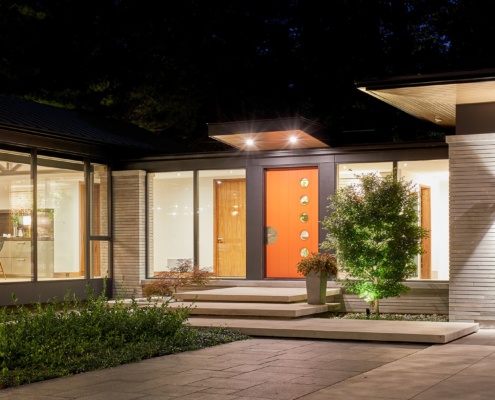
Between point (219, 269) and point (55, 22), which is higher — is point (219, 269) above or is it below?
below

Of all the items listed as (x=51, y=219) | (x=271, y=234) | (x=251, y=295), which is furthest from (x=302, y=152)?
(x=51, y=219)

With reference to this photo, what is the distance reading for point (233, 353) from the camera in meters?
10.1

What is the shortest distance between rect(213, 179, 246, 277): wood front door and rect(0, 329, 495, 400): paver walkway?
22.0 feet

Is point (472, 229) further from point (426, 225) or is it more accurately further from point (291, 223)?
point (291, 223)

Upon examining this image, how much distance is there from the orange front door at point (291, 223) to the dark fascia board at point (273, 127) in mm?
1544

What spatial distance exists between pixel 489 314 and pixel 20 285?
8498 mm

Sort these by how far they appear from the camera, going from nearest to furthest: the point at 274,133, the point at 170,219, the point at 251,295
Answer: the point at 251,295, the point at 274,133, the point at 170,219

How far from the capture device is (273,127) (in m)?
14.9

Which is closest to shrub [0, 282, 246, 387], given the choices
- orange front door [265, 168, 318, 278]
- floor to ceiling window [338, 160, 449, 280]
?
floor to ceiling window [338, 160, 449, 280]

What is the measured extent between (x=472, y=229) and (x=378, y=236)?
1604mm

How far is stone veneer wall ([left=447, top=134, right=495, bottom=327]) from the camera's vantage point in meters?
12.8

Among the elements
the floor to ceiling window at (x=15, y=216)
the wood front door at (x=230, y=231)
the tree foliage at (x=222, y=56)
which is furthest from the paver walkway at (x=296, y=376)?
the tree foliage at (x=222, y=56)

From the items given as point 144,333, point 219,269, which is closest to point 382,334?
point 144,333

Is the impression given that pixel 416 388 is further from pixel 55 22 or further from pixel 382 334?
pixel 55 22
